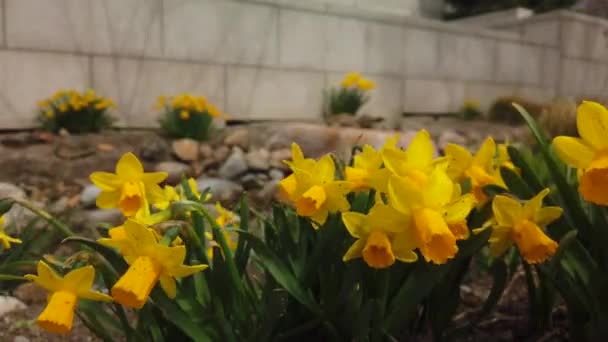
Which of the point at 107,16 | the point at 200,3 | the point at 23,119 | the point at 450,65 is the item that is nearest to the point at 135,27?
the point at 107,16

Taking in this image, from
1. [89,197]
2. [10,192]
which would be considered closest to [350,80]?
[89,197]

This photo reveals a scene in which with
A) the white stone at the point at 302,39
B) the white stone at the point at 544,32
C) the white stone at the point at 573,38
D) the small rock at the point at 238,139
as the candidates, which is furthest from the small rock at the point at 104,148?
the white stone at the point at 573,38

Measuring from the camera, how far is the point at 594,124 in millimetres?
777

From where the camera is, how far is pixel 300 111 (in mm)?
5109

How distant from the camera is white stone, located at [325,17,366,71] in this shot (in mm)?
5344

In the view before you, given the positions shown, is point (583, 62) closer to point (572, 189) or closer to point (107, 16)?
point (107, 16)

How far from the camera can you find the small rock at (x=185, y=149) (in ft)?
12.2

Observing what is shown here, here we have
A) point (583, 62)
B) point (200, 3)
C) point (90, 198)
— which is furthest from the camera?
point (583, 62)

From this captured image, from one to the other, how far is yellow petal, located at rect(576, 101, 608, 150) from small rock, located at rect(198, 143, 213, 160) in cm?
316

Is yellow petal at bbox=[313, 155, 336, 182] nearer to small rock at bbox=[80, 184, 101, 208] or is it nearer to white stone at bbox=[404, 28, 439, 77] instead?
small rock at bbox=[80, 184, 101, 208]

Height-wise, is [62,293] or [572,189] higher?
[572,189]

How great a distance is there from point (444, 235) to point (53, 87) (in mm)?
3607

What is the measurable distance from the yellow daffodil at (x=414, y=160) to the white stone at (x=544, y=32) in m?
7.46

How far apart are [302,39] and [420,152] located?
174 inches
